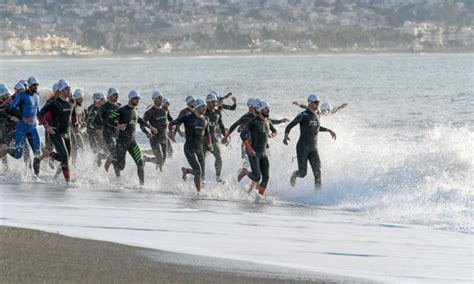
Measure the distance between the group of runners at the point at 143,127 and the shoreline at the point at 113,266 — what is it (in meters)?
8.28

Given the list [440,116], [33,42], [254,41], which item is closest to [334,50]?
[254,41]

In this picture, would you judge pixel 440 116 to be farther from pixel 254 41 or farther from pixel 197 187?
pixel 254 41

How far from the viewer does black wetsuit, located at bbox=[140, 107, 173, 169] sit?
23.6 metres

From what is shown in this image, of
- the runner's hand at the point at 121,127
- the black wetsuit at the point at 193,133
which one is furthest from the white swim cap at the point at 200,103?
the runner's hand at the point at 121,127

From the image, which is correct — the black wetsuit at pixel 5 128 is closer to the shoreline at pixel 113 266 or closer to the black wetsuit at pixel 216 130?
the black wetsuit at pixel 216 130

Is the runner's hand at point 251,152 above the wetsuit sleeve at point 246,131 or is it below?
below

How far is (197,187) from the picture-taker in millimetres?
20844

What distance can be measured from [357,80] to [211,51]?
325ft

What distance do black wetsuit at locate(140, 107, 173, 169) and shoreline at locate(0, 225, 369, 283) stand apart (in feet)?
35.6

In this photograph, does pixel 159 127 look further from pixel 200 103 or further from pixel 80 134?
pixel 200 103

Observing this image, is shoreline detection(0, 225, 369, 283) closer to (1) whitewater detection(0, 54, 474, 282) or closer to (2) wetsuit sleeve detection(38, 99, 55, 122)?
(1) whitewater detection(0, 54, 474, 282)

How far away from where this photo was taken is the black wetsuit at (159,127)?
23.6 meters

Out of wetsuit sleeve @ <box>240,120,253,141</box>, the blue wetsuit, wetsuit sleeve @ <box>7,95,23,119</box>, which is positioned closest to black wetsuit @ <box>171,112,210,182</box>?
wetsuit sleeve @ <box>240,120,253,141</box>

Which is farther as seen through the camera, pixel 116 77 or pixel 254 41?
pixel 254 41
